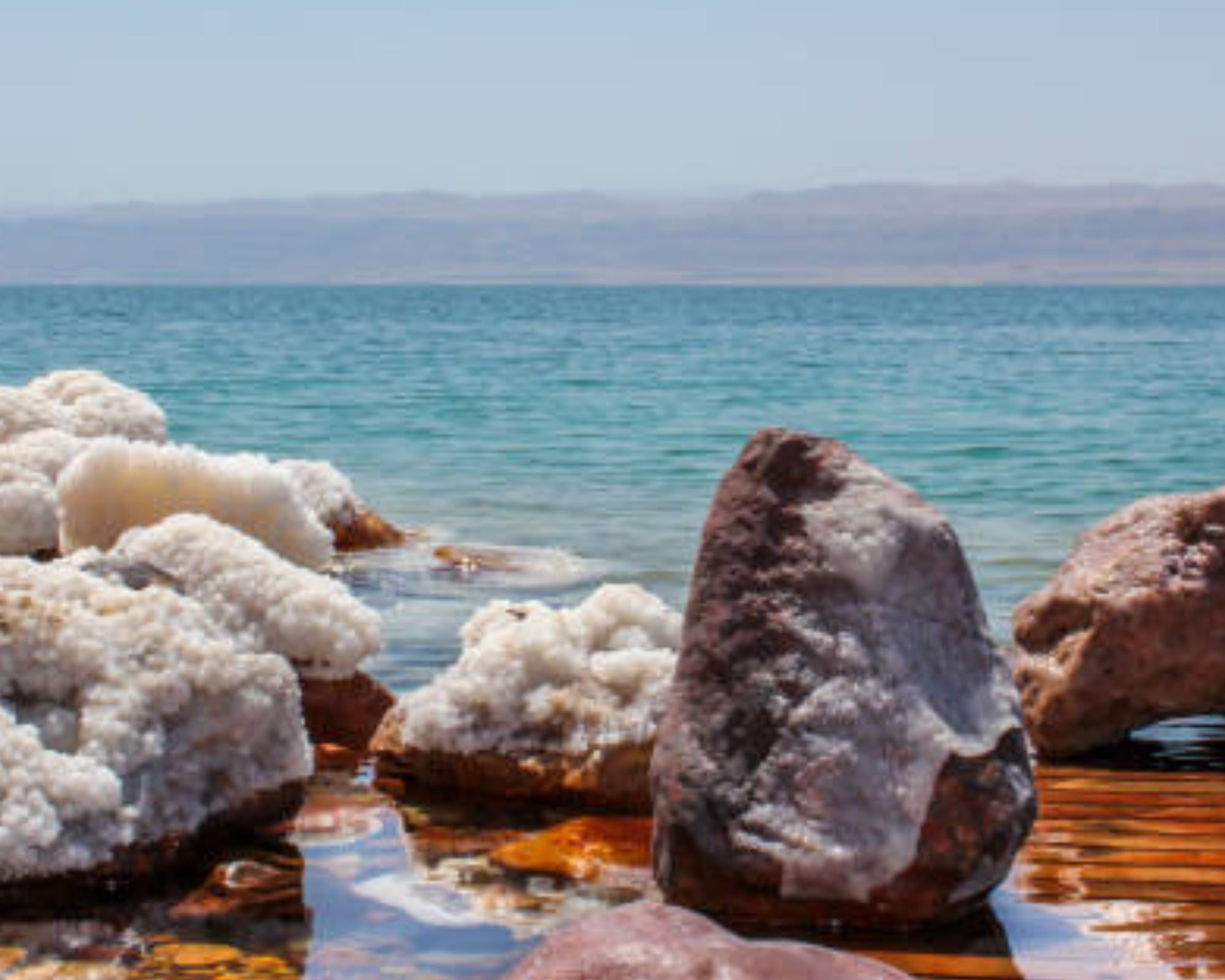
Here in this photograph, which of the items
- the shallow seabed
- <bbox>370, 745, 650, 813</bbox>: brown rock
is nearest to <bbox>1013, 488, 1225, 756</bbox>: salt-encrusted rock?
the shallow seabed

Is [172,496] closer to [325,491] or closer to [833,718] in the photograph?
[833,718]

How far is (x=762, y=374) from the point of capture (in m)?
40.4

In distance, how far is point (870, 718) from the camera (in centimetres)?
455

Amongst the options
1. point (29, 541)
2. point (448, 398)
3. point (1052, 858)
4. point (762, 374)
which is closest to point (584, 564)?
point (29, 541)

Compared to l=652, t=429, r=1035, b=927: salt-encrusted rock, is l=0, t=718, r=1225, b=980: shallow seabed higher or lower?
Result: lower

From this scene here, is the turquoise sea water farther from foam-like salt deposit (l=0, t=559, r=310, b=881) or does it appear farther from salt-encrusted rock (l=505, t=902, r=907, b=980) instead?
salt-encrusted rock (l=505, t=902, r=907, b=980)

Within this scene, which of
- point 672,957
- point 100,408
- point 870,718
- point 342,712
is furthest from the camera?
point 100,408

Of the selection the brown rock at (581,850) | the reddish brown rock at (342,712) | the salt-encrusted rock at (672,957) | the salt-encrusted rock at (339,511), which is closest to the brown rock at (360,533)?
the salt-encrusted rock at (339,511)

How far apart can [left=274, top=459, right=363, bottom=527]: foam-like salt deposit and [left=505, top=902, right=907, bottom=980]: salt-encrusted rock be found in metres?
7.80

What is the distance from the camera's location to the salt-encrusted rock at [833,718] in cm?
452

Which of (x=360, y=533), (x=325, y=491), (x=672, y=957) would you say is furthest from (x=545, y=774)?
(x=360, y=533)

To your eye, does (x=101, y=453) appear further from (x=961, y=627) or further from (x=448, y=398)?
(x=448, y=398)

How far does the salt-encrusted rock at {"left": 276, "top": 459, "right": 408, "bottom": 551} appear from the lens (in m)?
11.4

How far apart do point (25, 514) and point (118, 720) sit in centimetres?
379
